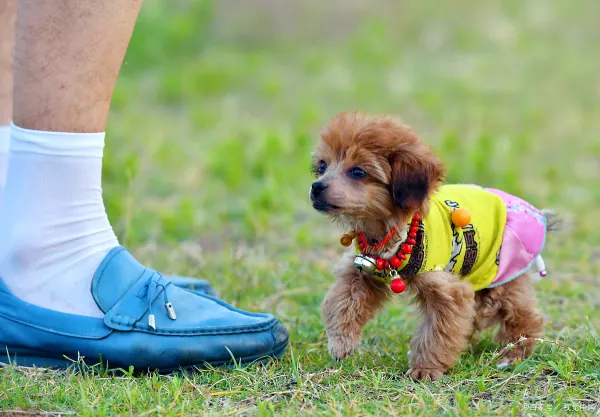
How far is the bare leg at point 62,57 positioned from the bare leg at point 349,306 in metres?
0.94

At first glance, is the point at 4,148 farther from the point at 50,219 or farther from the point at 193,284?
the point at 193,284

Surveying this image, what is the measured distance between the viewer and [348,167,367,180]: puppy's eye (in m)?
2.57

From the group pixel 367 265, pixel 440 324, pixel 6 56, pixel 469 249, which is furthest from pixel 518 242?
pixel 6 56

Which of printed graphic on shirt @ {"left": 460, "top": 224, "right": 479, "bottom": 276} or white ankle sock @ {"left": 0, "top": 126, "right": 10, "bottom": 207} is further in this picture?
white ankle sock @ {"left": 0, "top": 126, "right": 10, "bottom": 207}

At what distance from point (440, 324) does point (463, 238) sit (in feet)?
0.98

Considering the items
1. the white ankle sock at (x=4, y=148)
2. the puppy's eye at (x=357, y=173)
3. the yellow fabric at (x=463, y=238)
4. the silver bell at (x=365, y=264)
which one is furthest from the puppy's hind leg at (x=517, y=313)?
the white ankle sock at (x=4, y=148)

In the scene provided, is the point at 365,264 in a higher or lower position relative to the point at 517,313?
higher

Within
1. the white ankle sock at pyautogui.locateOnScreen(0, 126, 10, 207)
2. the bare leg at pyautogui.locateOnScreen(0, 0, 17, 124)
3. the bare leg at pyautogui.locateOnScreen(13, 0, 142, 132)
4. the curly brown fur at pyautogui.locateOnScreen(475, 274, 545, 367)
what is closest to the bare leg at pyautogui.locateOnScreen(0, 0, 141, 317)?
the bare leg at pyautogui.locateOnScreen(13, 0, 142, 132)

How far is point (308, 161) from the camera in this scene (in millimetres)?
5375

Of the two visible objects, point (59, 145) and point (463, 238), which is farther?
point (463, 238)

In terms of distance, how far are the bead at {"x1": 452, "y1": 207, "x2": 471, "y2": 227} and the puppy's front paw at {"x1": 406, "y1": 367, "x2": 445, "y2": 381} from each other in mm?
464

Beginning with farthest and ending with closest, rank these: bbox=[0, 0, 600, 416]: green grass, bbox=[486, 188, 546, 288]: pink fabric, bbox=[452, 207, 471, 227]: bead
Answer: bbox=[486, 188, 546, 288]: pink fabric → bbox=[452, 207, 471, 227]: bead → bbox=[0, 0, 600, 416]: green grass

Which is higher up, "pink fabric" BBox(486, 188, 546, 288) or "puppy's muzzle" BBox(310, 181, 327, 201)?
"puppy's muzzle" BBox(310, 181, 327, 201)

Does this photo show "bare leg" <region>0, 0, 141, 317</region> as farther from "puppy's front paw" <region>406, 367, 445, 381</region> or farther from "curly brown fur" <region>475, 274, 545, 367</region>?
"curly brown fur" <region>475, 274, 545, 367</region>
